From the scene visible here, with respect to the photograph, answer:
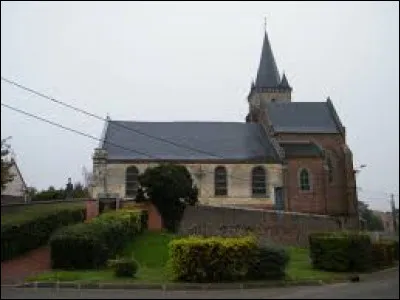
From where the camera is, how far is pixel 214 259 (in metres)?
19.2

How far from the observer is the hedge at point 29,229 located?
71.3 feet

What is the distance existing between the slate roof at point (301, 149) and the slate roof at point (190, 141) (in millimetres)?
1292

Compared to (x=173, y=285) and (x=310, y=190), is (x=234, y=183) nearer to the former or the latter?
(x=310, y=190)

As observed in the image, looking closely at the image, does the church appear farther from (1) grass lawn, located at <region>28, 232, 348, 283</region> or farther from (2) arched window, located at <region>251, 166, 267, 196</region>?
(1) grass lawn, located at <region>28, 232, 348, 283</region>

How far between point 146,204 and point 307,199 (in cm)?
1961

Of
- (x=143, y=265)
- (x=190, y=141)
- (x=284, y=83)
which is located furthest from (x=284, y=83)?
(x=143, y=265)

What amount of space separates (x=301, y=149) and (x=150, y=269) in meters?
33.5

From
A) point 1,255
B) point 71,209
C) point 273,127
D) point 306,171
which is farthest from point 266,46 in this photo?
point 1,255

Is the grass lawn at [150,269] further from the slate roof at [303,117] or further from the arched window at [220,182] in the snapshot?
the slate roof at [303,117]

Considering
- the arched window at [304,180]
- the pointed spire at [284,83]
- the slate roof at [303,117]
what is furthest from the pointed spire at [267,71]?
the arched window at [304,180]

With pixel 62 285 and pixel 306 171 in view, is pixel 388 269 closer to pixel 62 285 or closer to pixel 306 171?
pixel 62 285

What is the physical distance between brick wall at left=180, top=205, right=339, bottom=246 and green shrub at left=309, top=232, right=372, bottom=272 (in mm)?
14436

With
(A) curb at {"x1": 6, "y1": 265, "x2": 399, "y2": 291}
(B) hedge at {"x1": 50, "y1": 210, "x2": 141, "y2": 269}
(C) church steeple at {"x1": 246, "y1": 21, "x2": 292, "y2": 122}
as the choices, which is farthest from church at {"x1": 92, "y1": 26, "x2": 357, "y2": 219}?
(A) curb at {"x1": 6, "y1": 265, "x2": 399, "y2": 291}

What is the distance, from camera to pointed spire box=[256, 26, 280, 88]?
228 feet
